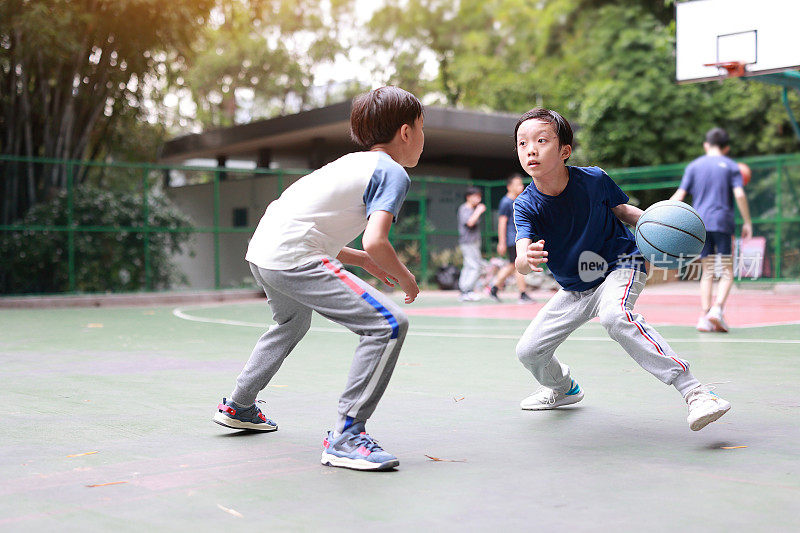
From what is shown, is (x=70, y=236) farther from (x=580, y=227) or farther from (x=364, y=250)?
(x=364, y=250)

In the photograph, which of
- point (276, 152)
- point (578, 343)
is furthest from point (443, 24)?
point (578, 343)

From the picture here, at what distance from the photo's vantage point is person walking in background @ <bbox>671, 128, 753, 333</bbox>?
923cm

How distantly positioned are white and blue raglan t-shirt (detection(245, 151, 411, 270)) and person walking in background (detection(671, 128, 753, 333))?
6.07 metres

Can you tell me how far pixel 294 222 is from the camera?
386cm

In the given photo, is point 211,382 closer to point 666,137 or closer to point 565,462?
point 565,462

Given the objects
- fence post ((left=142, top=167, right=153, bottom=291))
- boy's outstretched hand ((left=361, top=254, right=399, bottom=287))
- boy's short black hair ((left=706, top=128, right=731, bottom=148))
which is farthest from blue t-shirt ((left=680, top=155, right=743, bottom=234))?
fence post ((left=142, top=167, right=153, bottom=291))

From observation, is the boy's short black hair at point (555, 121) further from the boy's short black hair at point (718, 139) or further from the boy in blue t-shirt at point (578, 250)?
the boy's short black hair at point (718, 139)

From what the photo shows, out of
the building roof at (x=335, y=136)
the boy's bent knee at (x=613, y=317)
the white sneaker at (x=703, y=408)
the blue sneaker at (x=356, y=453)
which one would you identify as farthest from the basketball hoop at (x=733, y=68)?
the blue sneaker at (x=356, y=453)

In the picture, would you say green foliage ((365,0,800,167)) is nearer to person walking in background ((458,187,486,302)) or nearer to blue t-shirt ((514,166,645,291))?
person walking in background ((458,187,486,302))

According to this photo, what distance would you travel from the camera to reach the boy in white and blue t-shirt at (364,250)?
3.67m

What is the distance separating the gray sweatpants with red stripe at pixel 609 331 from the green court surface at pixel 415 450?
0.84 feet

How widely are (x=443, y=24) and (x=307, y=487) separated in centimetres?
4277

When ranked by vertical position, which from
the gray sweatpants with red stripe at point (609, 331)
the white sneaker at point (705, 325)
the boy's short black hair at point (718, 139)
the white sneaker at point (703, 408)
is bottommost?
the white sneaker at point (705, 325)

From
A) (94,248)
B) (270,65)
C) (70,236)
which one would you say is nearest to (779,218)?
(94,248)
